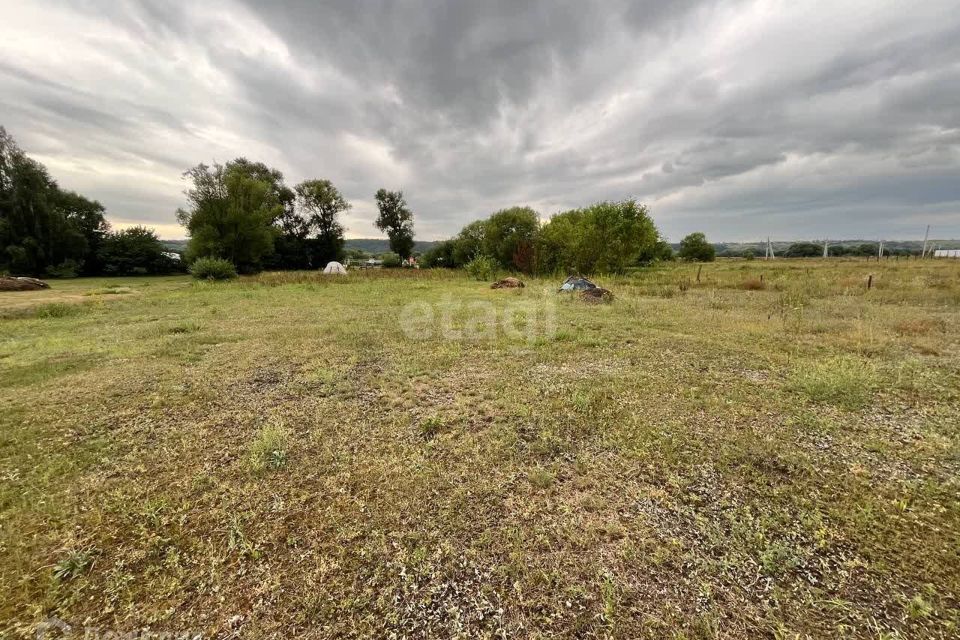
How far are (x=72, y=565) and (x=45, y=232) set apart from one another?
132 feet

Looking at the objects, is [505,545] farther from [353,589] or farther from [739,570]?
[739,570]

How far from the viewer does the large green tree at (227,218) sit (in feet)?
88.6

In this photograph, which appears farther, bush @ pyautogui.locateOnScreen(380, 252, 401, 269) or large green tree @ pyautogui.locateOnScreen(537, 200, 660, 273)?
bush @ pyautogui.locateOnScreen(380, 252, 401, 269)

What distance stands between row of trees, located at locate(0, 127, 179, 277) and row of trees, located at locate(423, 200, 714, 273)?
3289cm

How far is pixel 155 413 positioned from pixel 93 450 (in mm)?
845

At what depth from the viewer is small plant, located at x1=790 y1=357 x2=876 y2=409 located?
477cm

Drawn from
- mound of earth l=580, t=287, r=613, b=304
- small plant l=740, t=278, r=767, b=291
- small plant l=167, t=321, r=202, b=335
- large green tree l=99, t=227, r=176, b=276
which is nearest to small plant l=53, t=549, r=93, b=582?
small plant l=167, t=321, r=202, b=335

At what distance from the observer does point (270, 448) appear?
3.66m

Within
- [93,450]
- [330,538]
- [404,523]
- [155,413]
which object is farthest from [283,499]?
[155,413]

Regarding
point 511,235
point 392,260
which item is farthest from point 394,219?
point 511,235

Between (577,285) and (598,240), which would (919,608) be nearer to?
(577,285)

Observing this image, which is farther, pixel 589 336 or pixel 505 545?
pixel 589 336

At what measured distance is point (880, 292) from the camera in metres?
14.5

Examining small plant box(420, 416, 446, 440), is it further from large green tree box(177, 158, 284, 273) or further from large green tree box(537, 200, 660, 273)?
large green tree box(177, 158, 284, 273)
